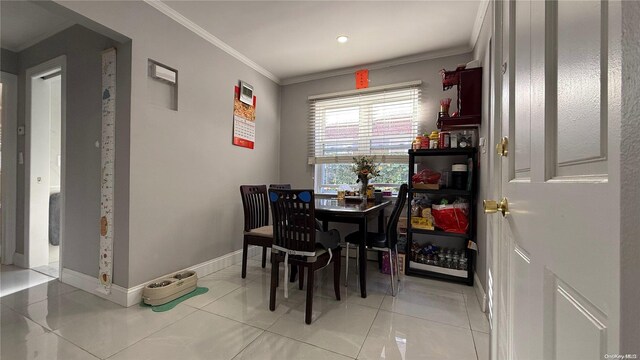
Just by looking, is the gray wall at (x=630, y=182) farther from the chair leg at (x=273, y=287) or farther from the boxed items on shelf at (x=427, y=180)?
the boxed items on shelf at (x=427, y=180)

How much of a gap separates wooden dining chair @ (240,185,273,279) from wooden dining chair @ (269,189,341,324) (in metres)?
0.51

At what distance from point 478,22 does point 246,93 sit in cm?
259

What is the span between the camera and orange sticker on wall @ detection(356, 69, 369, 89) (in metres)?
3.25

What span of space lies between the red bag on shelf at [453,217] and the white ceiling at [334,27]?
174 centimetres

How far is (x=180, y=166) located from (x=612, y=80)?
268 centimetres

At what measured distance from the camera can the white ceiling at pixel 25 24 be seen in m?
2.19

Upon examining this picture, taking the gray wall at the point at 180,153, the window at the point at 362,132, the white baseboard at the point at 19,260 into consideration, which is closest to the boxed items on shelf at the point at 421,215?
the window at the point at 362,132

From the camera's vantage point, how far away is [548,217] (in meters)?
0.53

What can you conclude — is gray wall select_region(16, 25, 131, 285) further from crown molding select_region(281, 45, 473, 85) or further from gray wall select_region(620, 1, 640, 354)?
gray wall select_region(620, 1, 640, 354)

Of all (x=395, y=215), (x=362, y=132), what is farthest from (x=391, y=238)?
(x=362, y=132)

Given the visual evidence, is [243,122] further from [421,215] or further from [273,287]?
[421,215]

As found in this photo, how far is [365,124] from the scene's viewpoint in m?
3.33

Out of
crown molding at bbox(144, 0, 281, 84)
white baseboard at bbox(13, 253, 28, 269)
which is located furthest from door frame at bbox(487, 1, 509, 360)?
white baseboard at bbox(13, 253, 28, 269)

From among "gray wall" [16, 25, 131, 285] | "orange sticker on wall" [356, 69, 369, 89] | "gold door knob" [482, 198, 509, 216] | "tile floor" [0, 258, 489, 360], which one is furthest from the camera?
"orange sticker on wall" [356, 69, 369, 89]
